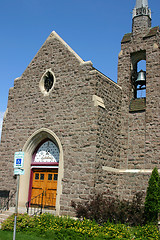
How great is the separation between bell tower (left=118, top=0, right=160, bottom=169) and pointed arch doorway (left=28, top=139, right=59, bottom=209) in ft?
11.1

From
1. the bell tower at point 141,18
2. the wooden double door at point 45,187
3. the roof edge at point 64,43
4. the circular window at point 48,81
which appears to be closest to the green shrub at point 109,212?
the wooden double door at point 45,187

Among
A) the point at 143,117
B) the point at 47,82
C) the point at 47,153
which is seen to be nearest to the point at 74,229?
the point at 47,153

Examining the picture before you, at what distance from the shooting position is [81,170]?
43.2 feet

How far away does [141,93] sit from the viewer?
16125 mm

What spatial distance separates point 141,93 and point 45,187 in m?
6.97

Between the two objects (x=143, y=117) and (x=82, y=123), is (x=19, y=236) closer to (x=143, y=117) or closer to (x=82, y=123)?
(x=82, y=123)

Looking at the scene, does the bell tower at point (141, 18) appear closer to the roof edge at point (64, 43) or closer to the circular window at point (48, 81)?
the roof edge at point (64, 43)

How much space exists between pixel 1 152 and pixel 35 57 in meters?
5.60

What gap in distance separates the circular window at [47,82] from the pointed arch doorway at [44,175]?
8.62ft

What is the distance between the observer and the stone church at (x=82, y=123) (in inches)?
531

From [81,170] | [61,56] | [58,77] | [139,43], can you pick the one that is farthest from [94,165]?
[139,43]

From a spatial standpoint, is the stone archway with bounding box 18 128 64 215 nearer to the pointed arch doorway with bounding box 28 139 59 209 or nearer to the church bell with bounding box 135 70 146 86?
the pointed arch doorway with bounding box 28 139 59 209

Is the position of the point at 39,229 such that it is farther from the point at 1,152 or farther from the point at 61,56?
the point at 61,56

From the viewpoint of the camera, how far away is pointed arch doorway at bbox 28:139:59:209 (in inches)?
581
